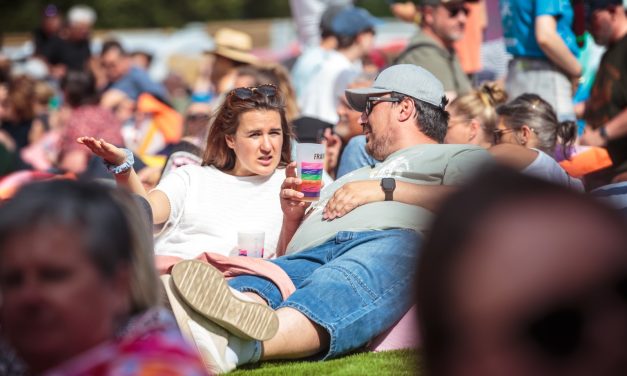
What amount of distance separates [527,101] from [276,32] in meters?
17.1

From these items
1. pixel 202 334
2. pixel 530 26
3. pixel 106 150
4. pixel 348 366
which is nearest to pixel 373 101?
pixel 106 150

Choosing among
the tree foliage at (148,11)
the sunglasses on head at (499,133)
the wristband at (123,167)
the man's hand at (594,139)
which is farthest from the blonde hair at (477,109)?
the tree foliage at (148,11)

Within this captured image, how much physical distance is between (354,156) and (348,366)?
242 cm

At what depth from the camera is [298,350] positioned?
15.8 feet

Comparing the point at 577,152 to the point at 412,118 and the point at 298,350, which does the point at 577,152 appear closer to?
the point at 412,118

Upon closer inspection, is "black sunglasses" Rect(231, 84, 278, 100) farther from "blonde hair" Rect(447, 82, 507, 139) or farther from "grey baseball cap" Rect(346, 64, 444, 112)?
"blonde hair" Rect(447, 82, 507, 139)

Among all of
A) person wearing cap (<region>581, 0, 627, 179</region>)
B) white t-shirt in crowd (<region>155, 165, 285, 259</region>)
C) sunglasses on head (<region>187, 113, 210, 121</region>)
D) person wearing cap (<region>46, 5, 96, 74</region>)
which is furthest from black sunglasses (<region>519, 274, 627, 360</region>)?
person wearing cap (<region>46, 5, 96, 74</region>)

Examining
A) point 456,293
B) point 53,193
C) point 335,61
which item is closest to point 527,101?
point 335,61

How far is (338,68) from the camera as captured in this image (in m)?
9.19

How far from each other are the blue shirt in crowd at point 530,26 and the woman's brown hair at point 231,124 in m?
2.24

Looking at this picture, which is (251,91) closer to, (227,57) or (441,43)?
(441,43)

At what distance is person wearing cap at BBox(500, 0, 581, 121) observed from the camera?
7.34m

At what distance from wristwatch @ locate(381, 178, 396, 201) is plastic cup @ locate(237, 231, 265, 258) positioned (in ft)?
2.55

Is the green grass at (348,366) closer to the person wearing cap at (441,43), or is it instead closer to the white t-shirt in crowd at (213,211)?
the white t-shirt in crowd at (213,211)
